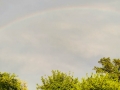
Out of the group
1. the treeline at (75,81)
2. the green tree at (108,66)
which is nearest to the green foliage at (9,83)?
the treeline at (75,81)

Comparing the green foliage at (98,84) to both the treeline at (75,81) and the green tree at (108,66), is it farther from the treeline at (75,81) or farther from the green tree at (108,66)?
the green tree at (108,66)

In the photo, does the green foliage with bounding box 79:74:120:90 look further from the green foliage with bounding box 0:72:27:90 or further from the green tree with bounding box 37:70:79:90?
the green foliage with bounding box 0:72:27:90

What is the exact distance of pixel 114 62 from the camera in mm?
69875

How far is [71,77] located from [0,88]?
2044cm

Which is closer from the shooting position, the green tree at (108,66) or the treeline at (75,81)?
the treeline at (75,81)

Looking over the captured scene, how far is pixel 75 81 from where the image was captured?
1832 inches

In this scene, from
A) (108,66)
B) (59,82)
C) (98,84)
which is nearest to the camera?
(98,84)

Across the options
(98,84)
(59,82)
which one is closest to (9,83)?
(59,82)

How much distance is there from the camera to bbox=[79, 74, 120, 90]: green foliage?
111ft

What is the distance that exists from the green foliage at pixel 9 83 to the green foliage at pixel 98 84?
27.3 meters

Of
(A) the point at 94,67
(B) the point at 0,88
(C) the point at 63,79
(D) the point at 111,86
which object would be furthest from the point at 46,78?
(A) the point at 94,67

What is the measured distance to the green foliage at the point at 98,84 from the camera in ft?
111

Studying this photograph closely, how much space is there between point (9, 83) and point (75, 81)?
21068 mm

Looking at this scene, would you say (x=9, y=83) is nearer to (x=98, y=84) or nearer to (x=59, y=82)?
(x=59, y=82)
